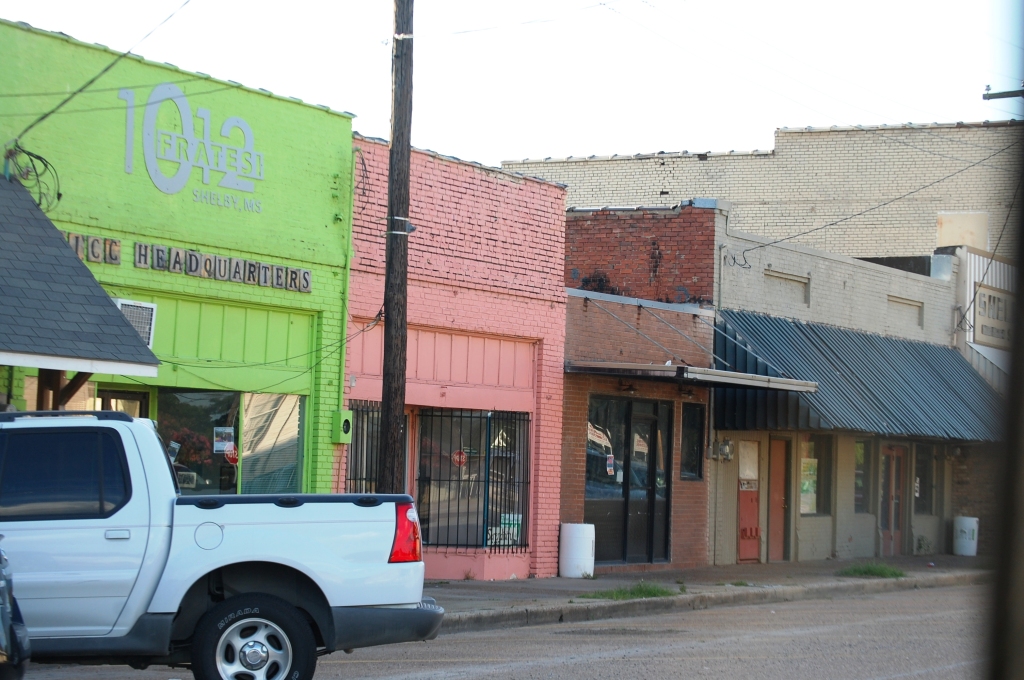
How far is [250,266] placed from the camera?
48.7 feet

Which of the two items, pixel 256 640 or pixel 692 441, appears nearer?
pixel 256 640

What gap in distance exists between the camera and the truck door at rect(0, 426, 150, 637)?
773 centimetres

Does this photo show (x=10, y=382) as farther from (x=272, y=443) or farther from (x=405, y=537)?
Answer: (x=405, y=537)

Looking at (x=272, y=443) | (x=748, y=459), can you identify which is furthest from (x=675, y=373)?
(x=272, y=443)

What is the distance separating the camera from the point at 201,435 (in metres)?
14.5

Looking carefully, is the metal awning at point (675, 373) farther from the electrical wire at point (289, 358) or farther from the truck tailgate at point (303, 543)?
the truck tailgate at point (303, 543)

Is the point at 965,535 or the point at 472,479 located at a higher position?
the point at 472,479

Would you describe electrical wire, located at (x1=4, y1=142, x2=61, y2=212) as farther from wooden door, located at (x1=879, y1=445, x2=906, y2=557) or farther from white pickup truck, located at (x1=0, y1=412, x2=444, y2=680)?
wooden door, located at (x1=879, y1=445, x2=906, y2=557)

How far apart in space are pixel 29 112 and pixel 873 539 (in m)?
20.6

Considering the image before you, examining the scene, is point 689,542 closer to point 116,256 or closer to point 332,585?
point 116,256

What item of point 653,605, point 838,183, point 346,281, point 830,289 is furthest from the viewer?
point 838,183

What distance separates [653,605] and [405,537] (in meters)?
8.20

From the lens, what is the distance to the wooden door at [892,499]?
28047mm

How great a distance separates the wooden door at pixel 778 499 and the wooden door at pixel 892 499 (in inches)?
166
